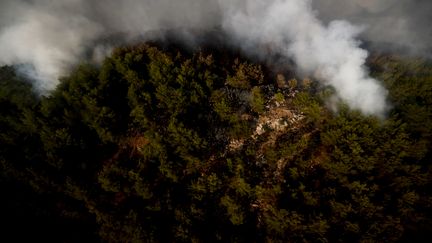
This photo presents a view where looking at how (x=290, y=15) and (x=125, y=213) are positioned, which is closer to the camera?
(x=125, y=213)

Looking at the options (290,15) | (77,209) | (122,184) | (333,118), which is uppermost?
(290,15)

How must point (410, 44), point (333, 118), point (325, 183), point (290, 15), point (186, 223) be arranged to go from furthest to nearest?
1. point (410, 44)
2. point (290, 15)
3. point (333, 118)
4. point (325, 183)
5. point (186, 223)

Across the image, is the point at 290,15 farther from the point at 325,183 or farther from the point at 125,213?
the point at 125,213

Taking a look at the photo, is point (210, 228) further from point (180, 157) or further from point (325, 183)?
point (325, 183)

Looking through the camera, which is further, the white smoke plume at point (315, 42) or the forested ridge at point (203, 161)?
the white smoke plume at point (315, 42)

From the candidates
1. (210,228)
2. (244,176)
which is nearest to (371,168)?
(244,176)

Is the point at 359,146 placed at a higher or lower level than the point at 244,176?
higher

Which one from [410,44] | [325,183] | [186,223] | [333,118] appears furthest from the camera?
[410,44]
